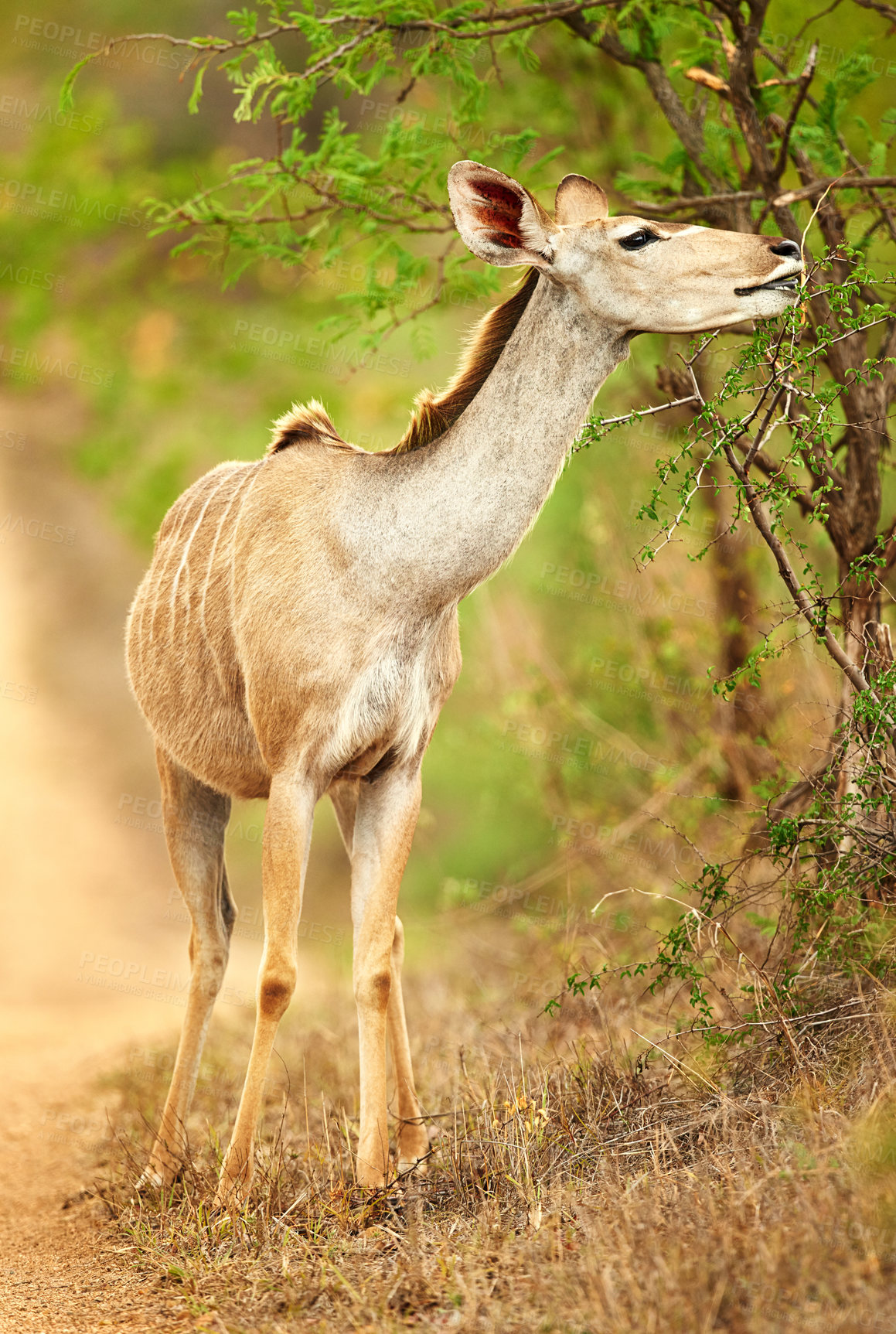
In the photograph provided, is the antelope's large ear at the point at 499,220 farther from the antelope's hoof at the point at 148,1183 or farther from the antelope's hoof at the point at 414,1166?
the antelope's hoof at the point at 148,1183

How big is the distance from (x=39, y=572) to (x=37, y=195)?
5.28 metres

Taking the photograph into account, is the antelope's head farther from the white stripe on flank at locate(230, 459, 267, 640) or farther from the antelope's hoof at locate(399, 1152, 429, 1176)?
the antelope's hoof at locate(399, 1152, 429, 1176)

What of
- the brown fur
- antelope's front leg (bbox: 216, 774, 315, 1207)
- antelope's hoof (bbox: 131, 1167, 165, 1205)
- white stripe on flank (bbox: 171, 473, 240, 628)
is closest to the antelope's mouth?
the brown fur

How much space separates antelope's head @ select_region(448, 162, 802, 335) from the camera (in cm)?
400

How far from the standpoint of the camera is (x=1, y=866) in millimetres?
14688

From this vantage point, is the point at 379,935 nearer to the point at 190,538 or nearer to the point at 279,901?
the point at 279,901

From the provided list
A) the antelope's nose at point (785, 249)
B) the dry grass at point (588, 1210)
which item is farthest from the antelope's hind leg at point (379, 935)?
the antelope's nose at point (785, 249)

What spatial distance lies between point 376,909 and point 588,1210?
1406 millimetres

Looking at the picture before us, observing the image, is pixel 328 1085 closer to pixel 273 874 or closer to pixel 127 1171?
pixel 127 1171

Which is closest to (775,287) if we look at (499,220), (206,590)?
(499,220)

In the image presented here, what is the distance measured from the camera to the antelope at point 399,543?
4.09m

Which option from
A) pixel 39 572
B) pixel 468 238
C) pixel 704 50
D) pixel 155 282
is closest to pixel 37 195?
pixel 155 282

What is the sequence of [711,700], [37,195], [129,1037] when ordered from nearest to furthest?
[711,700]
[129,1037]
[37,195]

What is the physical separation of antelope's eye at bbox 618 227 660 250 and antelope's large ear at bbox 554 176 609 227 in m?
0.25
